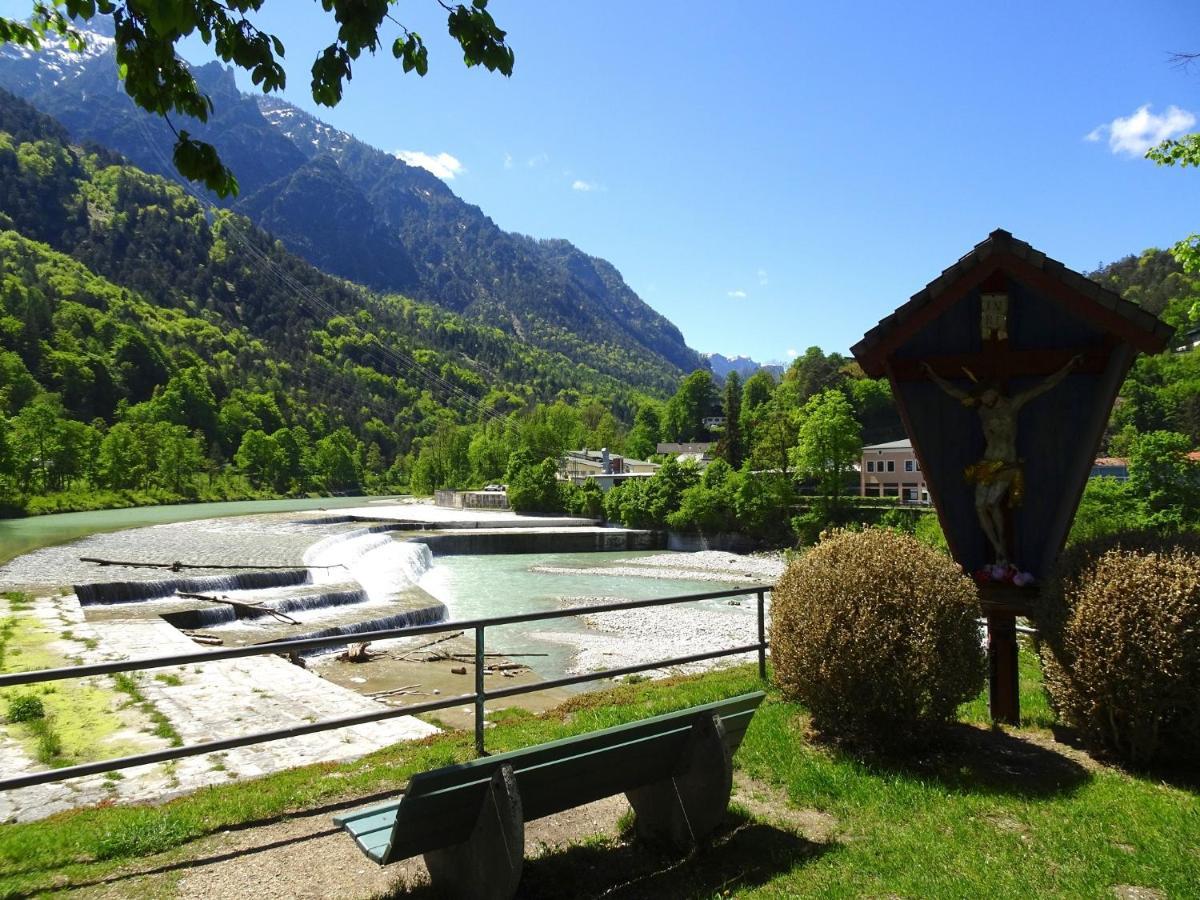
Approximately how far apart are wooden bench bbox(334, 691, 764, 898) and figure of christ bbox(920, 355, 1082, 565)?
294 cm

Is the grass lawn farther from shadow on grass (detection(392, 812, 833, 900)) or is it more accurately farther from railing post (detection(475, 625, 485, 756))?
railing post (detection(475, 625, 485, 756))

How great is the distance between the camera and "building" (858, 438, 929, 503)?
61713 millimetres

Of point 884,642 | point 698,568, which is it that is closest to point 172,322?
point 698,568

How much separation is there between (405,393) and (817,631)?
172 m

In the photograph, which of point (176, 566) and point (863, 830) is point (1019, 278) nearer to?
point (863, 830)

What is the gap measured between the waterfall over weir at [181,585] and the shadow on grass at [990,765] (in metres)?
20.4

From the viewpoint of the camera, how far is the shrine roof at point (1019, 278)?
530 centimetres

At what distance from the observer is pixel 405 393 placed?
560 ft

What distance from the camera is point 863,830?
4082 mm

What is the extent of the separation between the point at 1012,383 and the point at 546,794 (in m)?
4.94

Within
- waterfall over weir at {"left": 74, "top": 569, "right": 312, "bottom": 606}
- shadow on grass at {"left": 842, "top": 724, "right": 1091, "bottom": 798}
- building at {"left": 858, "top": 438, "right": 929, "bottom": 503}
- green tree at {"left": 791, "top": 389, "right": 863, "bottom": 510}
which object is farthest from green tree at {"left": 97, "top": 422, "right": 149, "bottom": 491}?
shadow on grass at {"left": 842, "top": 724, "right": 1091, "bottom": 798}

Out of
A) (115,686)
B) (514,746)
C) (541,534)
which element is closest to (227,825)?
(514,746)

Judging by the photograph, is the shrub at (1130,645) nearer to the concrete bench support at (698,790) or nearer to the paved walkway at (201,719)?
the concrete bench support at (698,790)

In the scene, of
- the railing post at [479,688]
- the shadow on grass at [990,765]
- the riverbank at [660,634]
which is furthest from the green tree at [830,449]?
the railing post at [479,688]
